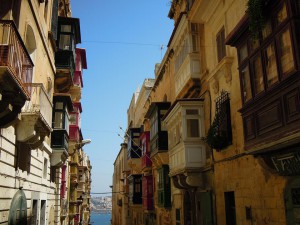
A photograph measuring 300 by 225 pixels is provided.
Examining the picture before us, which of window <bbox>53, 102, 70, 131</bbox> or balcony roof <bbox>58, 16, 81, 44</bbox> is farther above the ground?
balcony roof <bbox>58, 16, 81, 44</bbox>

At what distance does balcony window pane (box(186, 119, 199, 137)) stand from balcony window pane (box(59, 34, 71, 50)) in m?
7.23

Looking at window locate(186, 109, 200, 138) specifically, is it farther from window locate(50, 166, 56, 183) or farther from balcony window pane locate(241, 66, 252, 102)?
window locate(50, 166, 56, 183)

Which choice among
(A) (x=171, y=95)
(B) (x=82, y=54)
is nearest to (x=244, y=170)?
(A) (x=171, y=95)

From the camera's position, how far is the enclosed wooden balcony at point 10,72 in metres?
6.87

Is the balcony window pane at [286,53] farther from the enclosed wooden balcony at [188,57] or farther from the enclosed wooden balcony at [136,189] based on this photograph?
the enclosed wooden balcony at [136,189]

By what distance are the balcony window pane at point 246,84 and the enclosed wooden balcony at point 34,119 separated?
17.8ft

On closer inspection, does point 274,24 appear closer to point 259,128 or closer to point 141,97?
point 259,128

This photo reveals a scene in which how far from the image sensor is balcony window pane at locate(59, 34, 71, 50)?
17453 mm

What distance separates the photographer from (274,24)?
7344 millimetres

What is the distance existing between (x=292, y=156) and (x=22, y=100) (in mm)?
5885

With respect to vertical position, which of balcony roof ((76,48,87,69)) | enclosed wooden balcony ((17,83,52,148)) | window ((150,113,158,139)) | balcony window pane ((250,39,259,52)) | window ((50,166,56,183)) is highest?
balcony roof ((76,48,87,69))

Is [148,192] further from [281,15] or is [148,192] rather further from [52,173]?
[281,15]

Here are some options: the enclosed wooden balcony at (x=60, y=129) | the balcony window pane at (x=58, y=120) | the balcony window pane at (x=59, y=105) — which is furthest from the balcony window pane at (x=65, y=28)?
the balcony window pane at (x=58, y=120)

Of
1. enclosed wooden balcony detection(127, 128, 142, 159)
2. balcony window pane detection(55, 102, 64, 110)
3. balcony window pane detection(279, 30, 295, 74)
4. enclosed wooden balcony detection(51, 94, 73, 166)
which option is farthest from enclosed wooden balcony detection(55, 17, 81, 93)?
enclosed wooden balcony detection(127, 128, 142, 159)
